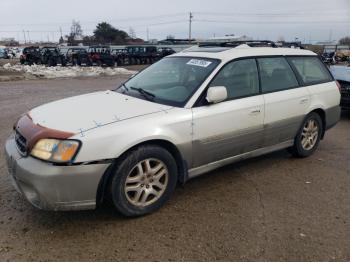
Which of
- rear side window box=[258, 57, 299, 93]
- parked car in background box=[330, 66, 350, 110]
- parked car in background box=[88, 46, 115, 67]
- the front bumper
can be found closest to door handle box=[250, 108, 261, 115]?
rear side window box=[258, 57, 299, 93]

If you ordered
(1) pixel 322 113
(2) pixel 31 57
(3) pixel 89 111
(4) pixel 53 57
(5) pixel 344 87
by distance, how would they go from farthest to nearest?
(2) pixel 31 57, (4) pixel 53 57, (5) pixel 344 87, (1) pixel 322 113, (3) pixel 89 111

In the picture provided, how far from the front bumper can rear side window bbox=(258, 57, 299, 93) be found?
2.45m

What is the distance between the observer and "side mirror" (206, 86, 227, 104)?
376 centimetres

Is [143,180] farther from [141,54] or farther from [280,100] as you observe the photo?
[141,54]

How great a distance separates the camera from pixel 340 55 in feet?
106

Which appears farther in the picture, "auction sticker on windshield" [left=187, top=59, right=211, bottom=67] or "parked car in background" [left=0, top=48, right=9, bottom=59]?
"parked car in background" [left=0, top=48, right=9, bottom=59]

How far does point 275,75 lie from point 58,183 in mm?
3126

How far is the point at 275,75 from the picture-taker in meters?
4.74

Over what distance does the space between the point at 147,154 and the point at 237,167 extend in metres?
1.91

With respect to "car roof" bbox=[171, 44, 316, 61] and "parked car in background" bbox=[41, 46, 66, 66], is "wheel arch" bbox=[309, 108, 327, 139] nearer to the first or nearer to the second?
"car roof" bbox=[171, 44, 316, 61]

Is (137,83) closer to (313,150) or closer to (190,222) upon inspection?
(190,222)

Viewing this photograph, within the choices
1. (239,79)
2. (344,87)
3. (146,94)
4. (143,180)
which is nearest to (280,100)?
(239,79)

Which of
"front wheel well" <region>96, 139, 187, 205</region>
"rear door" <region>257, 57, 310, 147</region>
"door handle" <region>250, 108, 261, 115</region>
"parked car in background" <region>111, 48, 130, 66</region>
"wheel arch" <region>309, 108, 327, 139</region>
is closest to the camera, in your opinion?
"front wheel well" <region>96, 139, 187, 205</region>

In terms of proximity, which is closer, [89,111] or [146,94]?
[89,111]
